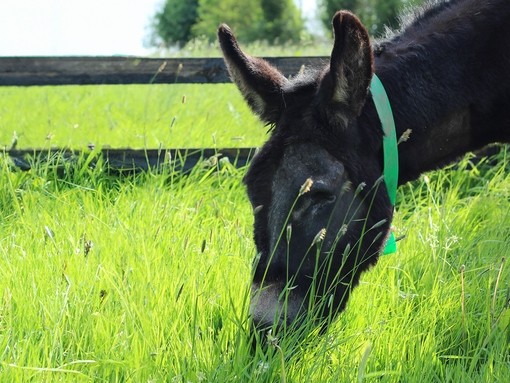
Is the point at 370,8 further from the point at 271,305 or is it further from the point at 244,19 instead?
the point at 271,305

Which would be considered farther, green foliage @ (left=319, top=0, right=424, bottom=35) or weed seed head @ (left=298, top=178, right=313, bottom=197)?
green foliage @ (left=319, top=0, right=424, bottom=35)

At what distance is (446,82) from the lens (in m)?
3.69

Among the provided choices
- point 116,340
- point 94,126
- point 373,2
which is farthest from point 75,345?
point 373,2

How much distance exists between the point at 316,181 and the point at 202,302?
795 mm

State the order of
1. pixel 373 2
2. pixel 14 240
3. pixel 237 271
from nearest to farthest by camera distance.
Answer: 1. pixel 237 271
2. pixel 14 240
3. pixel 373 2

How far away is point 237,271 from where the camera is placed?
149 inches

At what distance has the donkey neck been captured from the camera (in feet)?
11.7

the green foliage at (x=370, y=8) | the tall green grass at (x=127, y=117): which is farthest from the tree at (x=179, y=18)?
the tall green grass at (x=127, y=117)

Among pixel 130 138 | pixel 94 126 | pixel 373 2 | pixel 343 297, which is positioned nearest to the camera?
pixel 343 297

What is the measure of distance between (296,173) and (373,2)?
5387cm

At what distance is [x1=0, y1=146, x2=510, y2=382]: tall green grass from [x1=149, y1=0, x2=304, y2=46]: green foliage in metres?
61.3

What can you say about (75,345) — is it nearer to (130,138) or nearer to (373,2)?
(130,138)

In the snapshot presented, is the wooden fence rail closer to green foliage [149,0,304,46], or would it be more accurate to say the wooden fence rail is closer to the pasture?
the pasture

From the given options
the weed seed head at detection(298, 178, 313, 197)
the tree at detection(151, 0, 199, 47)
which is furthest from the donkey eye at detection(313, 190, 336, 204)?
the tree at detection(151, 0, 199, 47)
